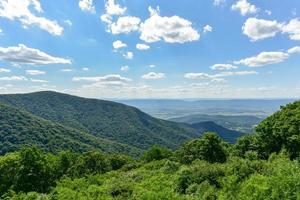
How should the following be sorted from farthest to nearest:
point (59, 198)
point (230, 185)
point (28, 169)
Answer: point (28, 169) → point (59, 198) → point (230, 185)

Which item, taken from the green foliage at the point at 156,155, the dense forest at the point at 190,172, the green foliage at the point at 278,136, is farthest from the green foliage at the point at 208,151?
the green foliage at the point at 156,155

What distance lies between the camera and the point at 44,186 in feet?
238

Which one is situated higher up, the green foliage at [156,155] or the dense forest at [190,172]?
the dense forest at [190,172]

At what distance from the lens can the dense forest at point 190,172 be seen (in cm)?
3397

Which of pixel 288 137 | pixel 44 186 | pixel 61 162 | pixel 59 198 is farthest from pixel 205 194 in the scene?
pixel 61 162

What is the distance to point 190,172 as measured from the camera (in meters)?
49.8

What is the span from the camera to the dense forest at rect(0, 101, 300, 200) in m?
34.0

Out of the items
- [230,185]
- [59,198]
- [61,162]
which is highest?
[230,185]

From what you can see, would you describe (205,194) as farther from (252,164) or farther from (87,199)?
(87,199)

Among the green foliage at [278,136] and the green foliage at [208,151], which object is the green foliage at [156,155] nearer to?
the green foliage at [208,151]

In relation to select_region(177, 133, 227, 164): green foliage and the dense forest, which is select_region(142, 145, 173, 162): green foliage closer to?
the dense forest

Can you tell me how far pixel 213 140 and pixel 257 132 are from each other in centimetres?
1124

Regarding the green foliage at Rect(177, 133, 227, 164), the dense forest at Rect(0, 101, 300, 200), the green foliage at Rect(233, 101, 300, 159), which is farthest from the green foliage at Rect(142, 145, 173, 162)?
the green foliage at Rect(233, 101, 300, 159)

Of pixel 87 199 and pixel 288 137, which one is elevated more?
pixel 288 137
